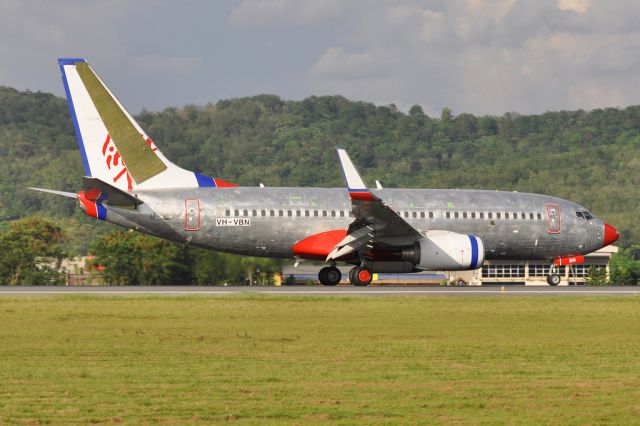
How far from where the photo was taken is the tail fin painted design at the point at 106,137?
3878 centimetres

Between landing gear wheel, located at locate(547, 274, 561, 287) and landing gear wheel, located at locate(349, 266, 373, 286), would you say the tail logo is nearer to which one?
landing gear wheel, located at locate(349, 266, 373, 286)

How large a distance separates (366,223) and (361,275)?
2.49 metres

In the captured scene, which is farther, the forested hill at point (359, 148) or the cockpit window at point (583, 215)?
the forested hill at point (359, 148)

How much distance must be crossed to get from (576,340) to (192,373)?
347 inches

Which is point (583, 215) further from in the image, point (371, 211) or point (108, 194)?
point (108, 194)

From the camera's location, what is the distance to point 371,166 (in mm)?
152500

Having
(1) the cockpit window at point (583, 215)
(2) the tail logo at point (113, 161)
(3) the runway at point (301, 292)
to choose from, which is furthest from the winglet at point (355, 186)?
(1) the cockpit window at point (583, 215)

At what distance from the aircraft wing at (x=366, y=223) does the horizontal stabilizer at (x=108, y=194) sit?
695 centimetres

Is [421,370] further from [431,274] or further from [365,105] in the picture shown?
[365,105]

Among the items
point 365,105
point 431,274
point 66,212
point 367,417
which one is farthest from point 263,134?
point 367,417

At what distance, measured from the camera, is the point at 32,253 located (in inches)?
2156

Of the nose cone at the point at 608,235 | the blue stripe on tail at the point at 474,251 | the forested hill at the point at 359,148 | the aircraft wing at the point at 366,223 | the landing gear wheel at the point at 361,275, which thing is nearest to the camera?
the aircraft wing at the point at 366,223

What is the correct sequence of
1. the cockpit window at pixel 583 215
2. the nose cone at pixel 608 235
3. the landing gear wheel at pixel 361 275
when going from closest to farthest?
the landing gear wheel at pixel 361 275, the cockpit window at pixel 583 215, the nose cone at pixel 608 235

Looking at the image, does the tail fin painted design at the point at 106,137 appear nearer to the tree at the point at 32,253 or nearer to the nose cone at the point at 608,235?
the tree at the point at 32,253
